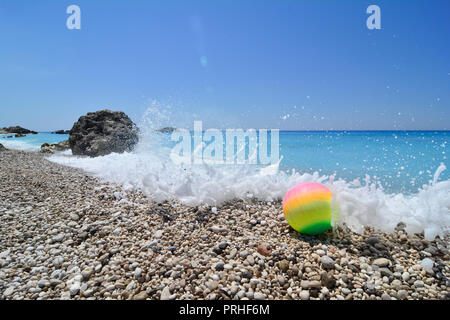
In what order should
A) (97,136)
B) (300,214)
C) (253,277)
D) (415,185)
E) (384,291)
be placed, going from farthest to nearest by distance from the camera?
(97,136) < (415,185) < (300,214) < (253,277) < (384,291)

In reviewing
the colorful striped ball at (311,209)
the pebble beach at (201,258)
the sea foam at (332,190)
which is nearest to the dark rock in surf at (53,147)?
the sea foam at (332,190)

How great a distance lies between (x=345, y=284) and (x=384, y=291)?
319 millimetres

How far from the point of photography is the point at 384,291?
1.99 metres

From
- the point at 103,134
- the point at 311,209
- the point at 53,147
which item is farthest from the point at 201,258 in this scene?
the point at 53,147

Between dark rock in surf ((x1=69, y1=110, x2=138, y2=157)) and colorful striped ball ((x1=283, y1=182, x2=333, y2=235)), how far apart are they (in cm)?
Answer: 1192

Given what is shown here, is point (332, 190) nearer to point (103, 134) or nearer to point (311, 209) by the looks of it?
point (311, 209)

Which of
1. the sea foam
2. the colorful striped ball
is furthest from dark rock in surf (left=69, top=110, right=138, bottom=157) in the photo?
the colorful striped ball

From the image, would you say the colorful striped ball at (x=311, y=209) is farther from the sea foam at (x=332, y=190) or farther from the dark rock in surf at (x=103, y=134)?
the dark rock in surf at (x=103, y=134)

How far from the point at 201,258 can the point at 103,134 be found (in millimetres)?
12891

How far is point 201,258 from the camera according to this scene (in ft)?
8.02

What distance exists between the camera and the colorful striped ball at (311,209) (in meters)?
2.75
